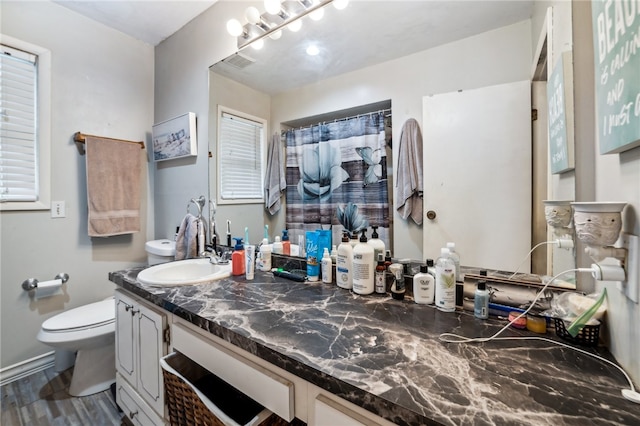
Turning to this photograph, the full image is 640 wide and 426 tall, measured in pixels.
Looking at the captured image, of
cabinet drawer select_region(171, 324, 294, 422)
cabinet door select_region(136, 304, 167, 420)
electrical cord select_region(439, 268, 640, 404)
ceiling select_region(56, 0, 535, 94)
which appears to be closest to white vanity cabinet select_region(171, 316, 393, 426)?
cabinet drawer select_region(171, 324, 294, 422)

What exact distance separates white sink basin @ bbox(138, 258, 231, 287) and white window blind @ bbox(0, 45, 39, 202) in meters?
1.16

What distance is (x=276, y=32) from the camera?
1.51 m

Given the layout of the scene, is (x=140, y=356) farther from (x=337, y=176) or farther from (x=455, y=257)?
(x=455, y=257)

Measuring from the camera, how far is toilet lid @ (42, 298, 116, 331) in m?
1.50

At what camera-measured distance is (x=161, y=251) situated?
1.94 m

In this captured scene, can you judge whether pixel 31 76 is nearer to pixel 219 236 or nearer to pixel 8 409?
pixel 219 236

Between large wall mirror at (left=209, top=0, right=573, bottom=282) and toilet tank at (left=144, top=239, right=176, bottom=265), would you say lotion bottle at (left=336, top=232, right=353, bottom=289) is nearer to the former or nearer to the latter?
large wall mirror at (left=209, top=0, right=573, bottom=282)

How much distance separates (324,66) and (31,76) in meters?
1.98

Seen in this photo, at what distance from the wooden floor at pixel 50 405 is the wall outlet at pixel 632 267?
212 centimetres

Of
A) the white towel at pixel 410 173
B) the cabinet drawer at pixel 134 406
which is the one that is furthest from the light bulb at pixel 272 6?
the cabinet drawer at pixel 134 406

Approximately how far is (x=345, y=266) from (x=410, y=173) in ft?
1.57

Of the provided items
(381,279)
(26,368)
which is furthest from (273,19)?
(26,368)

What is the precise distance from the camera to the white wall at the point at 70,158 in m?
1.72

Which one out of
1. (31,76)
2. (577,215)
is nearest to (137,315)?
(577,215)
